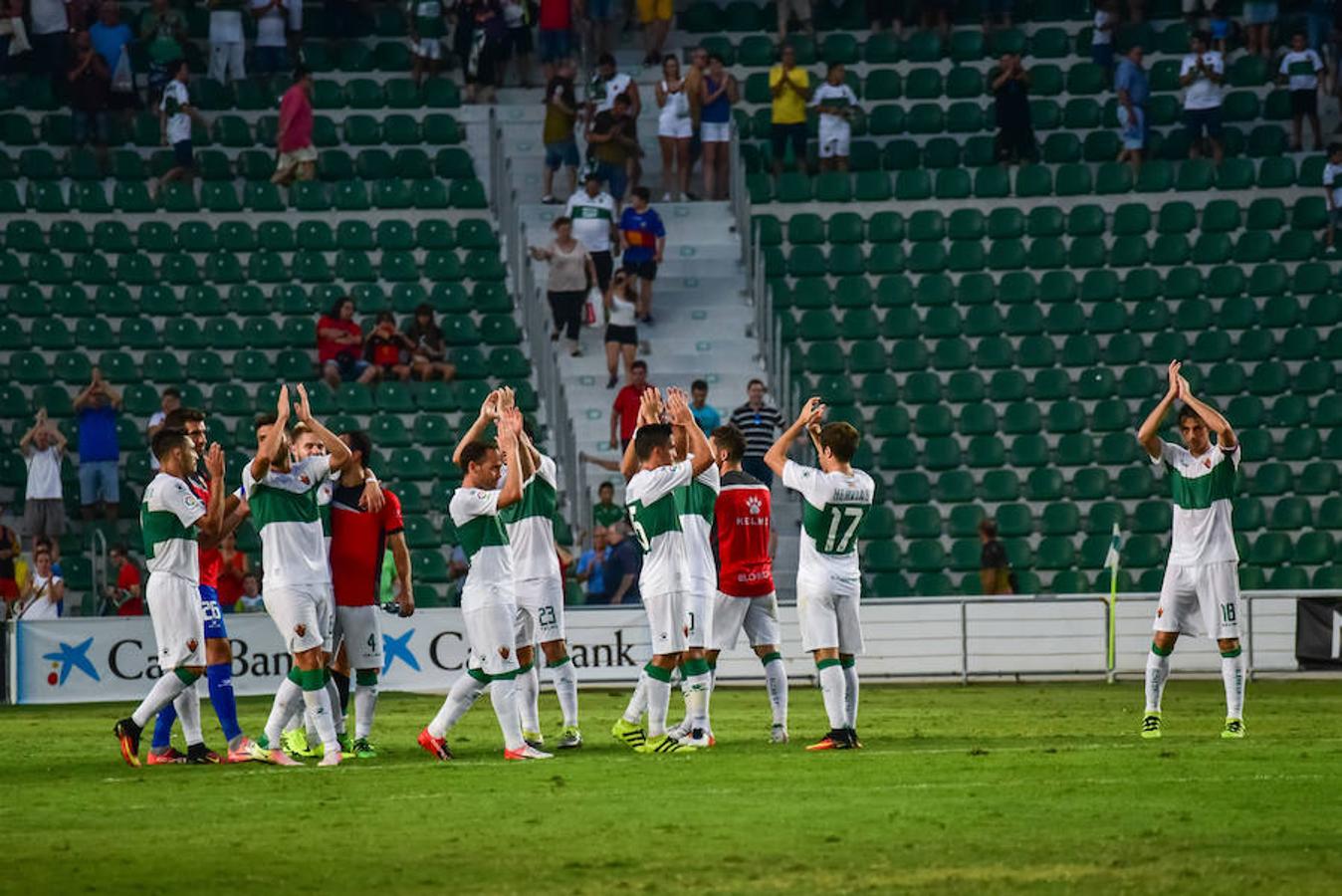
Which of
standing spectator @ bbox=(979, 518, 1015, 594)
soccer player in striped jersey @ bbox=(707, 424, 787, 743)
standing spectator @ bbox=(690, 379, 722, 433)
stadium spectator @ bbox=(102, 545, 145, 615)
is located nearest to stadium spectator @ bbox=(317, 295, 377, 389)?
stadium spectator @ bbox=(102, 545, 145, 615)

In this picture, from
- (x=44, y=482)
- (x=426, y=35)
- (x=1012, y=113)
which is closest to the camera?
(x=44, y=482)

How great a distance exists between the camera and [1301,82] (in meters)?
34.6

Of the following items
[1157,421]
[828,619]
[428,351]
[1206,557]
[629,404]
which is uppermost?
[1157,421]

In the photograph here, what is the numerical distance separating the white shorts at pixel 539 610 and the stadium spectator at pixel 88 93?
64.8ft

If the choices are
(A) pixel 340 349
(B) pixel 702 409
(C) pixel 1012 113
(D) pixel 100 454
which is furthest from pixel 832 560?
(C) pixel 1012 113

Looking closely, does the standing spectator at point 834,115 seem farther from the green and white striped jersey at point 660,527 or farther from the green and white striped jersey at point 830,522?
the green and white striped jersey at point 660,527

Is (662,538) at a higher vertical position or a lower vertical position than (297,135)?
lower

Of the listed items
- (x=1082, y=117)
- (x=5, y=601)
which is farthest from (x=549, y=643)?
(x=1082, y=117)

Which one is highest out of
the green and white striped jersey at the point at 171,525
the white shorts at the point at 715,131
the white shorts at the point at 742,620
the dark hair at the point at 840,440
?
the white shorts at the point at 715,131

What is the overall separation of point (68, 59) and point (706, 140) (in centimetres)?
1025

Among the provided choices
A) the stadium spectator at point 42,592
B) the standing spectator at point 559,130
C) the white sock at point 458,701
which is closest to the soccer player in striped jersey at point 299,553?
the white sock at point 458,701

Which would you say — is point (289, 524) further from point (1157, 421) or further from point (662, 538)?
point (1157, 421)

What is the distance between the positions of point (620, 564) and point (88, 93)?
12983 mm

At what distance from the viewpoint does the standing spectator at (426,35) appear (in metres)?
36.4
